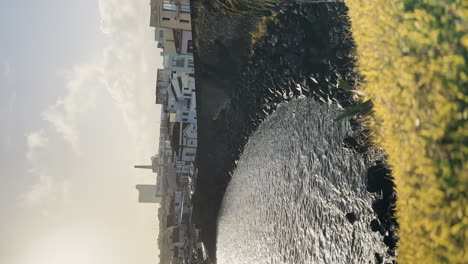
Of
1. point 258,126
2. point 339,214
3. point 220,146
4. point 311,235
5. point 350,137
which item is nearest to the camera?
point 350,137

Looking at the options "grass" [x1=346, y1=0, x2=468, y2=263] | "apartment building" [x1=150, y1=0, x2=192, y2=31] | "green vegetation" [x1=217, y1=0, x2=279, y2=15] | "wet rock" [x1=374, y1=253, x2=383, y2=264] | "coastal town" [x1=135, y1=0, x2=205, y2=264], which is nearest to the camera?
"grass" [x1=346, y1=0, x2=468, y2=263]

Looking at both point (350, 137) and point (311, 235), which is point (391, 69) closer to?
point (350, 137)

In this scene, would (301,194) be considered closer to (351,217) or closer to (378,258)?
(351,217)

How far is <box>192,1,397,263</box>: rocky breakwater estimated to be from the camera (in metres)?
6.20

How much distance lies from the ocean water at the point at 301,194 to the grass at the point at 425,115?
3.76 feet

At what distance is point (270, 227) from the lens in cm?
970

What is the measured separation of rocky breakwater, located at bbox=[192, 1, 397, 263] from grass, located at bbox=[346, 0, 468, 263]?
0.69 metres

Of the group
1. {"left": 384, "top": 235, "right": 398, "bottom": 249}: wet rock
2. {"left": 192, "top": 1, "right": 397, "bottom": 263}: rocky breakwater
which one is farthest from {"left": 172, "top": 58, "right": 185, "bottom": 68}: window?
{"left": 384, "top": 235, "right": 398, "bottom": 249}: wet rock

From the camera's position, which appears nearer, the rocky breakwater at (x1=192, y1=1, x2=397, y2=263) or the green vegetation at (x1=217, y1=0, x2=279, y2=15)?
the rocky breakwater at (x1=192, y1=1, x2=397, y2=263)

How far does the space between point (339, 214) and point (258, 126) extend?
415 cm

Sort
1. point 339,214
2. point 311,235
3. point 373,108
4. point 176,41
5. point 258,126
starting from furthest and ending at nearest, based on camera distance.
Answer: point 176,41 → point 258,126 → point 311,235 → point 339,214 → point 373,108

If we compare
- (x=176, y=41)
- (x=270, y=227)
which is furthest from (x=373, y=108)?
(x=176, y=41)

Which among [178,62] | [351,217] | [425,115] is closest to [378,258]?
[351,217]

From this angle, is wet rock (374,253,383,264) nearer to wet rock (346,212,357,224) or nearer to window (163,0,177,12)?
wet rock (346,212,357,224)
